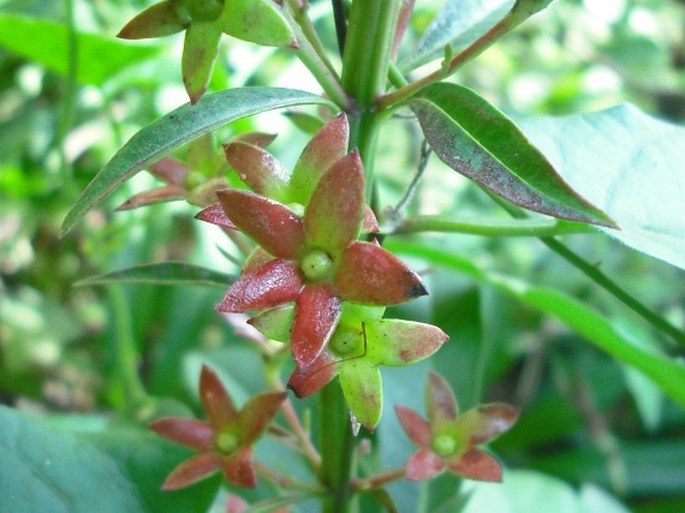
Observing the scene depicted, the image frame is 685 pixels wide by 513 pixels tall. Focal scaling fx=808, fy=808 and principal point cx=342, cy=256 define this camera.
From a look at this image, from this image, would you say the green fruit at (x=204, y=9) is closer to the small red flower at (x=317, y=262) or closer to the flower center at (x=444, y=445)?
the small red flower at (x=317, y=262)

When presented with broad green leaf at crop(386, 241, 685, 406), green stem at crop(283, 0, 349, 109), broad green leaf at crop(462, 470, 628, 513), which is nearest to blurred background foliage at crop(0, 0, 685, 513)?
broad green leaf at crop(462, 470, 628, 513)

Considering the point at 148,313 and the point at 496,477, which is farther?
the point at 148,313

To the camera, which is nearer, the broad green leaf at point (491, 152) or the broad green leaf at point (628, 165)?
the broad green leaf at point (491, 152)

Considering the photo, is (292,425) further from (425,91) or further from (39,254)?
(39,254)

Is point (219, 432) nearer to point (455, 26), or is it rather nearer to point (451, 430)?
point (451, 430)

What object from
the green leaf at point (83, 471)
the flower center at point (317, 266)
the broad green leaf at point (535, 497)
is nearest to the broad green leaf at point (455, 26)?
the flower center at point (317, 266)

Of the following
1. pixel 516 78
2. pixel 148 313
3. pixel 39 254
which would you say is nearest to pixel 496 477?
pixel 148 313

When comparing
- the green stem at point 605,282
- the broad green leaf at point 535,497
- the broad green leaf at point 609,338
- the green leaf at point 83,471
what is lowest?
the broad green leaf at point 535,497
